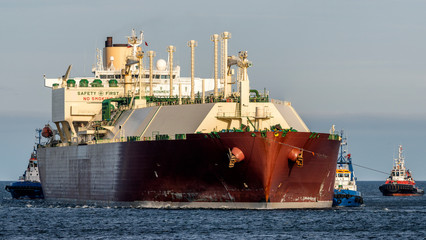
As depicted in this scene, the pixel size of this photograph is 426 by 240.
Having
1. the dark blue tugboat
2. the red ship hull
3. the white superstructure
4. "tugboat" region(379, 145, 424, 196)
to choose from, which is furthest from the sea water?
"tugboat" region(379, 145, 424, 196)

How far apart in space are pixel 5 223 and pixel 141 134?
1544 cm

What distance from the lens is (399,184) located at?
139625mm

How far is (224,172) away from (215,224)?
8.39m

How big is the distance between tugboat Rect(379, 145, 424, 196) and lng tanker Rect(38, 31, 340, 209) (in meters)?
57.1

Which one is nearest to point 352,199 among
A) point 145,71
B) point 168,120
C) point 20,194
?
point 168,120

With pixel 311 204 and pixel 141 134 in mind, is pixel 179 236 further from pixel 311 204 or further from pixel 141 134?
pixel 141 134

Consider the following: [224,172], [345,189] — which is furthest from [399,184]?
[224,172]

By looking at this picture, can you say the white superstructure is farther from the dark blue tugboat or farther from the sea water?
the dark blue tugboat

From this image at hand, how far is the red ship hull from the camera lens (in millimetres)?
66250

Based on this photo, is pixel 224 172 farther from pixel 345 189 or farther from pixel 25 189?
pixel 25 189

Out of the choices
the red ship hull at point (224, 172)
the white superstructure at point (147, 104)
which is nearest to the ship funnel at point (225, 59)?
the white superstructure at point (147, 104)

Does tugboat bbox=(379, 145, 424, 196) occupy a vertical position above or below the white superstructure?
below

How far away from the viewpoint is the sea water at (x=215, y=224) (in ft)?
182

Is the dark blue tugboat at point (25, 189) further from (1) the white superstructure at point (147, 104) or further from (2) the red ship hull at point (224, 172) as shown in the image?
(2) the red ship hull at point (224, 172)
